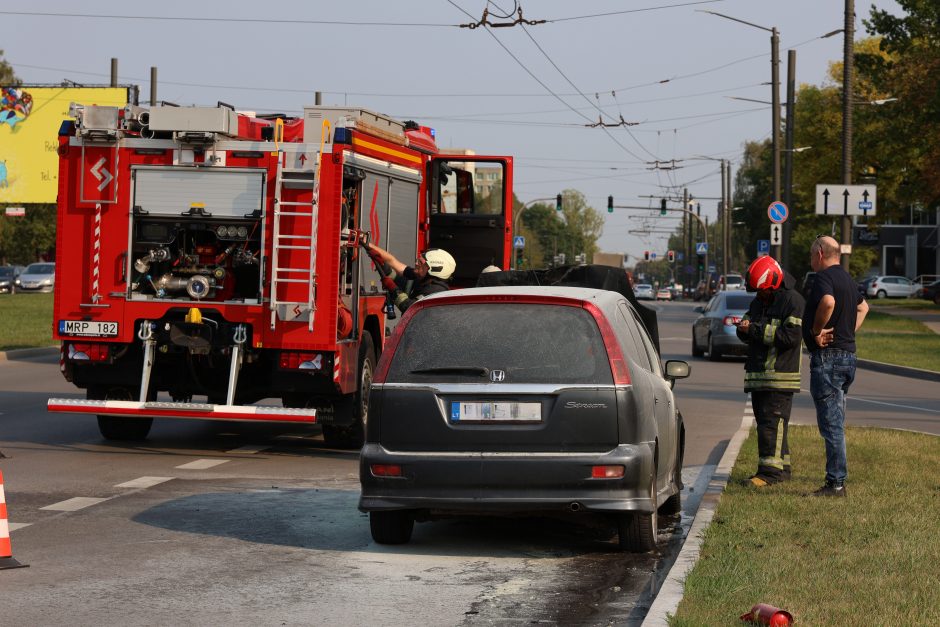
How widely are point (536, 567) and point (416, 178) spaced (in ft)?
27.3

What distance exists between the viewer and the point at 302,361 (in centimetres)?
1288

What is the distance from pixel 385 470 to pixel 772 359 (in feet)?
13.2

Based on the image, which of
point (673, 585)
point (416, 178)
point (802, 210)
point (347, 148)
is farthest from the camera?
point (802, 210)

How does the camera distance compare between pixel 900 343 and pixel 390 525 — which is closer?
pixel 390 525

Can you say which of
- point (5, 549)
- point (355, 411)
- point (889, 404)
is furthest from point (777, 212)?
point (5, 549)

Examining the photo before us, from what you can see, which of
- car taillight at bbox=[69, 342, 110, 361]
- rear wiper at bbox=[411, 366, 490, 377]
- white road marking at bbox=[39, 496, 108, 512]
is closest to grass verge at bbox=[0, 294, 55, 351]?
car taillight at bbox=[69, 342, 110, 361]

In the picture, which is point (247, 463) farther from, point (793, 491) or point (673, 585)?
point (673, 585)

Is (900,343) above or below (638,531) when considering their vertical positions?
above

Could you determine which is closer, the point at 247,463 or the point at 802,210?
the point at 247,463

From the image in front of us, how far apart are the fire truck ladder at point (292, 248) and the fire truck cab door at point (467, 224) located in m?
5.56

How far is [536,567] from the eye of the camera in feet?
27.1

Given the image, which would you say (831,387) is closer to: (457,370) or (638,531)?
(638,531)

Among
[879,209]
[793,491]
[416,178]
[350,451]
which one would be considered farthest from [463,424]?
[879,209]

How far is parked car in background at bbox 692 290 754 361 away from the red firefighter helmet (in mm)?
17211
